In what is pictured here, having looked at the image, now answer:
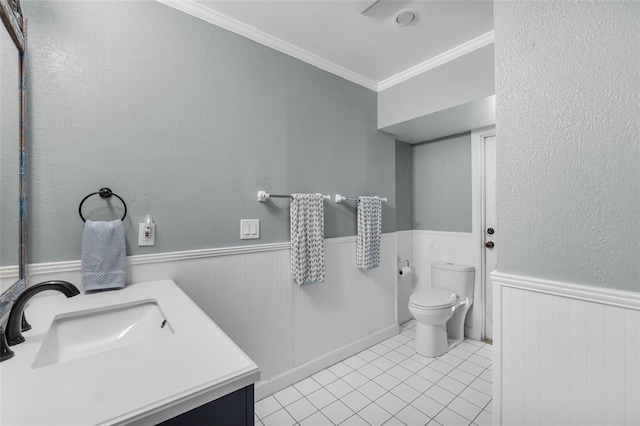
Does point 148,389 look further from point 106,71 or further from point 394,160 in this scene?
point 394,160

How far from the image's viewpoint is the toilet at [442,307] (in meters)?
2.19

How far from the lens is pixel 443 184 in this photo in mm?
2797

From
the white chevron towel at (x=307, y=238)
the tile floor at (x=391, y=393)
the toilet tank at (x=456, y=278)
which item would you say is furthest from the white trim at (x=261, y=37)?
the tile floor at (x=391, y=393)

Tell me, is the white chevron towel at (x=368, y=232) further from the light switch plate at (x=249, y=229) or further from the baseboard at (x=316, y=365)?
the light switch plate at (x=249, y=229)

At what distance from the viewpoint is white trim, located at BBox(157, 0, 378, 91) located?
5.08ft

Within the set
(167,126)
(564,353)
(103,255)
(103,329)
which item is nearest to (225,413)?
(103,329)

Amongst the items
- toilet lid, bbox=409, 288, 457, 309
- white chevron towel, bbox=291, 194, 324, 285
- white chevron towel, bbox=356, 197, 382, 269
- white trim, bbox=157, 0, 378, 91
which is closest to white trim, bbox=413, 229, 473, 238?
toilet lid, bbox=409, 288, 457, 309

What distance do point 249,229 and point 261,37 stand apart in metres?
1.21

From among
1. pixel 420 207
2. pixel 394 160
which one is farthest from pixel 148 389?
pixel 420 207

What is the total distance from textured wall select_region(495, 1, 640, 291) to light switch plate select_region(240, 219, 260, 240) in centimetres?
129

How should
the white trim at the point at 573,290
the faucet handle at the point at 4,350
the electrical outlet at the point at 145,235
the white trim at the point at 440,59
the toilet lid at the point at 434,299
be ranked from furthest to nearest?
the toilet lid at the point at 434,299
the white trim at the point at 440,59
the electrical outlet at the point at 145,235
the white trim at the point at 573,290
the faucet handle at the point at 4,350

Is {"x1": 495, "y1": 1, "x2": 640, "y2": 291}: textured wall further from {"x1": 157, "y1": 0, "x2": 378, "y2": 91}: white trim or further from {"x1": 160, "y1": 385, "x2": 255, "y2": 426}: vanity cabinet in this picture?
{"x1": 157, "y1": 0, "x2": 378, "y2": 91}: white trim

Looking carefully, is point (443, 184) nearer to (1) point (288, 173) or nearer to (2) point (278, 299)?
(1) point (288, 173)

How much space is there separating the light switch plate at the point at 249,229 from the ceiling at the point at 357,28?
1140 mm
